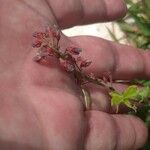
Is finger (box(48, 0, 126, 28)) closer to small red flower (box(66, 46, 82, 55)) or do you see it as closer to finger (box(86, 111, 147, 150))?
small red flower (box(66, 46, 82, 55))

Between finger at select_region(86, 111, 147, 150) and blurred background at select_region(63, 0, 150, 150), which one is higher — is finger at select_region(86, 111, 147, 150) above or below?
below

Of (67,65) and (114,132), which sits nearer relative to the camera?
(67,65)

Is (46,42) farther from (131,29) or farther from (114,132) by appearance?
(131,29)

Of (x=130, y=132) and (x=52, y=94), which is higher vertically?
(x=52, y=94)

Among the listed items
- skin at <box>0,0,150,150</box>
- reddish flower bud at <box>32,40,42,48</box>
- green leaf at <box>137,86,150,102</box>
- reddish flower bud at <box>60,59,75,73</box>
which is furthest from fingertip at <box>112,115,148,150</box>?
reddish flower bud at <box>32,40,42,48</box>

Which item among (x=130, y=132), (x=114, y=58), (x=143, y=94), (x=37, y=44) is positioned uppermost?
(x=37, y=44)

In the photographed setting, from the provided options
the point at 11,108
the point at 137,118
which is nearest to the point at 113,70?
the point at 137,118

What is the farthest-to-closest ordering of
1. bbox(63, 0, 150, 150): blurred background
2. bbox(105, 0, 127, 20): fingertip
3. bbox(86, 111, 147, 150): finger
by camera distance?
bbox(63, 0, 150, 150): blurred background < bbox(105, 0, 127, 20): fingertip < bbox(86, 111, 147, 150): finger

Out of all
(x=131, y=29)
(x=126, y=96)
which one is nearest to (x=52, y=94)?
(x=126, y=96)
